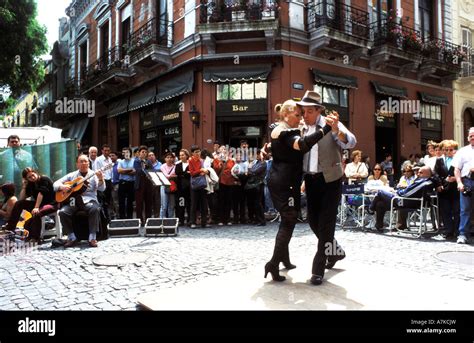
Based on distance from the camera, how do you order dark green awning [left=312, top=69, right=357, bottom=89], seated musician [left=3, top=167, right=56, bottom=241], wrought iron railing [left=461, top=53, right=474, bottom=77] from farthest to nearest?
wrought iron railing [left=461, top=53, right=474, bottom=77], dark green awning [left=312, top=69, right=357, bottom=89], seated musician [left=3, top=167, right=56, bottom=241]

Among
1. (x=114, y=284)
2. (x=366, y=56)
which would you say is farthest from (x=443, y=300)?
(x=366, y=56)

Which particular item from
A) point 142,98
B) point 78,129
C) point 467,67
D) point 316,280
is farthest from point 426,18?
point 78,129

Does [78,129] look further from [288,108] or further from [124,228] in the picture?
[288,108]

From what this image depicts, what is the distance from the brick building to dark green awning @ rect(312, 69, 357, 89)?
51 millimetres

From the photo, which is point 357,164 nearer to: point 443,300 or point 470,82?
point 443,300

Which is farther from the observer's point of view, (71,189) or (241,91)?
(241,91)

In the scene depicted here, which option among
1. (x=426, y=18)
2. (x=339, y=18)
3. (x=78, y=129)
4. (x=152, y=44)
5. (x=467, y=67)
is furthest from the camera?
(x=78, y=129)

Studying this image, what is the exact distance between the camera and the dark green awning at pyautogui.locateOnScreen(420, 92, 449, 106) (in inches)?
698

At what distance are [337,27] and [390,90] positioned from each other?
12.6 ft

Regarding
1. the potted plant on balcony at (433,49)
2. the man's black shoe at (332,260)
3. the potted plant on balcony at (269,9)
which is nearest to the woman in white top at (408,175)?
the man's black shoe at (332,260)

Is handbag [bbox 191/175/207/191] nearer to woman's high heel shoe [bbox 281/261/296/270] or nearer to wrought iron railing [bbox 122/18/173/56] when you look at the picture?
woman's high heel shoe [bbox 281/261/296/270]

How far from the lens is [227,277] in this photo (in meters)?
4.28

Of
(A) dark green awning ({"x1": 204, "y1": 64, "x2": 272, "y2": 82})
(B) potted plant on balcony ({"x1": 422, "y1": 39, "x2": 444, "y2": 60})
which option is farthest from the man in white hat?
(B) potted plant on balcony ({"x1": 422, "y1": 39, "x2": 444, "y2": 60})
